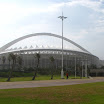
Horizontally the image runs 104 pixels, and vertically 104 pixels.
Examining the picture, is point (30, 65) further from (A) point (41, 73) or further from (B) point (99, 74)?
(B) point (99, 74)

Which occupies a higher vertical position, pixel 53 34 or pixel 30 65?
pixel 53 34

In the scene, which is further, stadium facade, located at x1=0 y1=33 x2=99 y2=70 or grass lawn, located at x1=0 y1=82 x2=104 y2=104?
stadium facade, located at x1=0 y1=33 x2=99 y2=70

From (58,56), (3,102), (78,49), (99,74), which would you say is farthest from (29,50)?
(3,102)

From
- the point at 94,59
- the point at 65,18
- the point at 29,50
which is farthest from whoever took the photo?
the point at 94,59

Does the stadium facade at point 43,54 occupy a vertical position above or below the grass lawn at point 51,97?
above

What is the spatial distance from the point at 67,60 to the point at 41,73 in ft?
87.4

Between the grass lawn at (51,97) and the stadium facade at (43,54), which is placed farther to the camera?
the stadium facade at (43,54)

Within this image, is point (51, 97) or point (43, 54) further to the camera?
point (43, 54)

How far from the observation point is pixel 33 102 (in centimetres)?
1029

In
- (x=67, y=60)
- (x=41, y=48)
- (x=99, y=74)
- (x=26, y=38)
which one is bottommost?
(x=99, y=74)

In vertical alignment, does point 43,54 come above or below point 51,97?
above

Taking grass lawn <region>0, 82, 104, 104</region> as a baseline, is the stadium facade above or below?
above

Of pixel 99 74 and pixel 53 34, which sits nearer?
pixel 99 74

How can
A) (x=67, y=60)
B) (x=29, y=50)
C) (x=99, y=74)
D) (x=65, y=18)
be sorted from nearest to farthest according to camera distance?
(x=65, y=18), (x=99, y=74), (x=29, y=50), (x=67, y=60)
